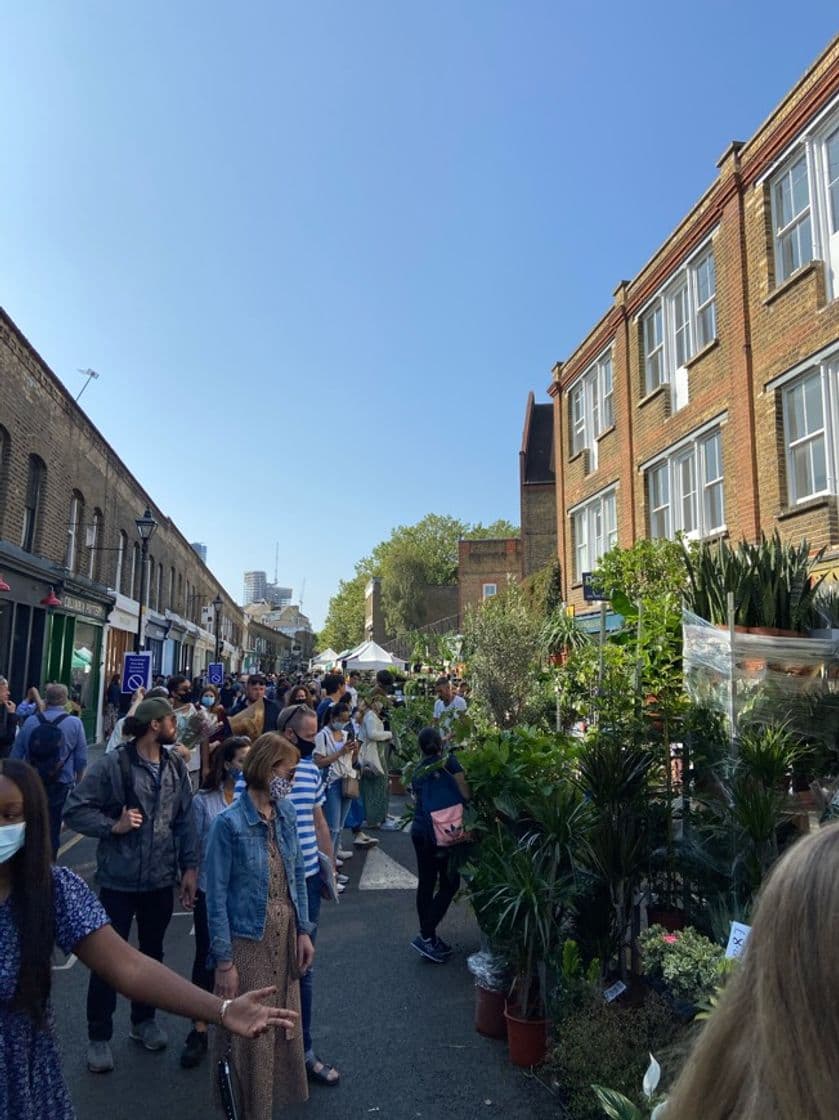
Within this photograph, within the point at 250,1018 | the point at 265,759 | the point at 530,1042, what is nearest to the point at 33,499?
the point at 265,759

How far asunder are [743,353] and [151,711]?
1102 cm

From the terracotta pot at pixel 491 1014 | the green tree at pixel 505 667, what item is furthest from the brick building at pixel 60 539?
the terracotta pot at pixel 491 1014

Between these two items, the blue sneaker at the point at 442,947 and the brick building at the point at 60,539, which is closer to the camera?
the blue sneaker at the point at 442,947

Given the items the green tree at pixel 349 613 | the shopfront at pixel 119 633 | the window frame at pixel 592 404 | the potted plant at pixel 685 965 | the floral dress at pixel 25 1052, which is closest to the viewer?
the floral dress at pixel 25 1052

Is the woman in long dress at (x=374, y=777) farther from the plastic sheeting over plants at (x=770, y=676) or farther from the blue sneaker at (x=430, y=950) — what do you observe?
the plastic sheeting over plants at (x=770, y=676)

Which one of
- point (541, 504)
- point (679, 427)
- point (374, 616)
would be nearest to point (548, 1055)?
point (679, 427)

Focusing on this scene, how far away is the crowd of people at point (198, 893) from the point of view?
2.15 meters

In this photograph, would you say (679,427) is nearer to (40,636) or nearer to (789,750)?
(789,750)

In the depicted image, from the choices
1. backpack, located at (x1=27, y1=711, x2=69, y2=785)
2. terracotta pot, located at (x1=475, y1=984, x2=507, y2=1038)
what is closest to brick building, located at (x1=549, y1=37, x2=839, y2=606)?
terracotta pot, located at (x1=475, y1=984, x2=507, y2=1038)

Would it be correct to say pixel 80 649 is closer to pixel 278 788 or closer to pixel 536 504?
pixel 278 788

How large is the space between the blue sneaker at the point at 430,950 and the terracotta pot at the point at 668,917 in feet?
5.16

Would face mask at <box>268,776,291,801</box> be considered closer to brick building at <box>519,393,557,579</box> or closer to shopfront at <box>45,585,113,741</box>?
shopfront at <box>45,585,113,741</box>

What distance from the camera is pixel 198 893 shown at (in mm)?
4637

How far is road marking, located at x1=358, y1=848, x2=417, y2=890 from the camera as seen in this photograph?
7.84 metres
